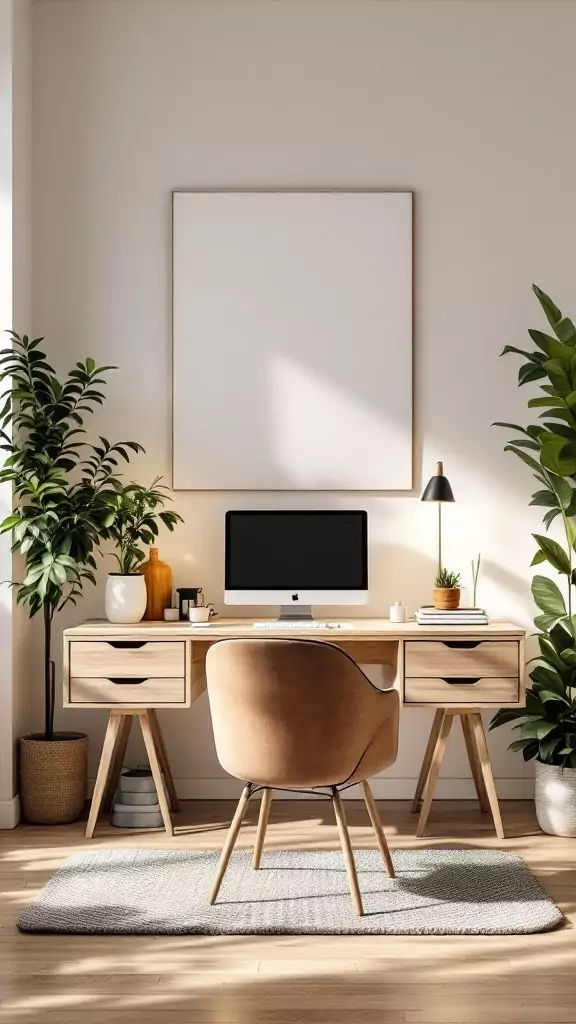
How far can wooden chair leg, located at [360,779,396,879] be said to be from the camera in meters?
3.14

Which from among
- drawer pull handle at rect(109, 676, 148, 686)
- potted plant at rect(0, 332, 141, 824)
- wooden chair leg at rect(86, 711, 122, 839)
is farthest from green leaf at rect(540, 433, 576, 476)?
wooden chair leg at rect(86, 711, 122, 839)

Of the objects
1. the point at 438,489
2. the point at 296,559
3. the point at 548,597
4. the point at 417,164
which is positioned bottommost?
the point at 548,597

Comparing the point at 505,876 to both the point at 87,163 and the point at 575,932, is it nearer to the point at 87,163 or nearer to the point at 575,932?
the point at 575,932

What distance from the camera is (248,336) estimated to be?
4.23 meters

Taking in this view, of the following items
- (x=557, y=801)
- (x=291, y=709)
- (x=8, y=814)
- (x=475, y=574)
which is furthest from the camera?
(x=475, y=574)

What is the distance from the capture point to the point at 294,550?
13.2ft

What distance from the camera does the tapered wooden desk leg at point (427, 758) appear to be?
3953mm

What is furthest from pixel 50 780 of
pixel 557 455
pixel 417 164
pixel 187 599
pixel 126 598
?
pixel 417 164

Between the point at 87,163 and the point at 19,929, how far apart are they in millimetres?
2894

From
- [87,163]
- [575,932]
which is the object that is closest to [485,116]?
[87,163]

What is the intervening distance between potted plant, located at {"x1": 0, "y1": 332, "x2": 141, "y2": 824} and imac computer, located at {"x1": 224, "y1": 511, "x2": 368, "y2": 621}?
531 mm

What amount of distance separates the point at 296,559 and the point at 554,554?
960 mm

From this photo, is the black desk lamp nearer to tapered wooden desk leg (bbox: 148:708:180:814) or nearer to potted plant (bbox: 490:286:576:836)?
potted plant (bbox: 490:286:576:836)

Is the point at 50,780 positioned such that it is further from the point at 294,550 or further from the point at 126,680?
the point at 294,550
